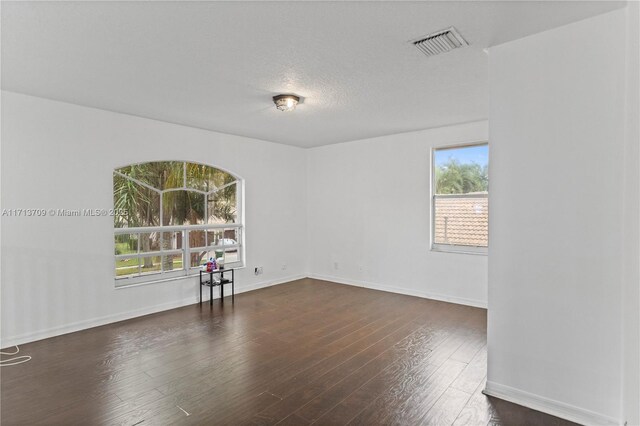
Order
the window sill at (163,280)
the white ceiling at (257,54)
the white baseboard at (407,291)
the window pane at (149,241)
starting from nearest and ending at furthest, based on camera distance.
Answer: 1. the white ceiling at (257,54)
2. the window sill at (163,280)
3. the window pane at (149,241)
4. the white baseboard at (407,291)

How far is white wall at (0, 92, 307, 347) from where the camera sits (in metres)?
3.52

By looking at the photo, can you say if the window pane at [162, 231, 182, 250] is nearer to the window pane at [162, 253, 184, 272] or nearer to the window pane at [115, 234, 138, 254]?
the window pane at [162, 253, 184, 272]

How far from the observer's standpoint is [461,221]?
504cm

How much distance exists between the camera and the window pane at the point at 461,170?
4.86 meters

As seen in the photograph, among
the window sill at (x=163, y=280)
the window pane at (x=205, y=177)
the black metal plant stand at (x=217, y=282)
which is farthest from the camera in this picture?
the window pane at (x=205, y=177)

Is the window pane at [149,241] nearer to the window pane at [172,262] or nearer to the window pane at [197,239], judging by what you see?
the window pane at [172,262]

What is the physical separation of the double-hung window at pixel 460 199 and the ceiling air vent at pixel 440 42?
8.64 feet

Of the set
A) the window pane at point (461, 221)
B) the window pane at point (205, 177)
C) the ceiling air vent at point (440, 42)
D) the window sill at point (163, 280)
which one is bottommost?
the window sill at point (163, 280)

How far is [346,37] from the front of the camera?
2352 mm

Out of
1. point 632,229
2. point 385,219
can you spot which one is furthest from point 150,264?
point 632,229

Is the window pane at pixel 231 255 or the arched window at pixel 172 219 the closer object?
the arched window at pixel 172 219

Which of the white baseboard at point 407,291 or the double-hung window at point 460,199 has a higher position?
the double-hung window at point 460,199

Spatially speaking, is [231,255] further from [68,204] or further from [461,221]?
[461,221]

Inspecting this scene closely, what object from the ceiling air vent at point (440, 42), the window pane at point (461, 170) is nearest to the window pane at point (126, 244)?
the ceiling air vent at point (440, 42)
